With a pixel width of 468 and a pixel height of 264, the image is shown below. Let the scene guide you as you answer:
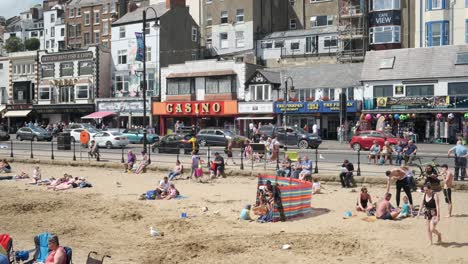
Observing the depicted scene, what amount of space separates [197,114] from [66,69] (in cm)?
1935

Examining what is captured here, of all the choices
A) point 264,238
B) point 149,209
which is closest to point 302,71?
point 149,209

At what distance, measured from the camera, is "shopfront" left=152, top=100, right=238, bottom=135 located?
168ft

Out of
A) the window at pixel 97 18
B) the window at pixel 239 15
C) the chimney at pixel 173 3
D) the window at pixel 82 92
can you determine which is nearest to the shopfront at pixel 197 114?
the window at pixel 82 92

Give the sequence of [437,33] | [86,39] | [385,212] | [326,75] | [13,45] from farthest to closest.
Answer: [13,45] < [86,39] < [437,33] < [326,75] < [385,212]

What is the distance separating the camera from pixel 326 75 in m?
49.2

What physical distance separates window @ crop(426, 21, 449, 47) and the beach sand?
1326 inches

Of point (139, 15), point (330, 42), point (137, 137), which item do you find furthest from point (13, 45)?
point (330, 42)

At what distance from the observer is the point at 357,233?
1453 centimetres

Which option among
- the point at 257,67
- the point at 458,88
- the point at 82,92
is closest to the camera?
the point at 458,88

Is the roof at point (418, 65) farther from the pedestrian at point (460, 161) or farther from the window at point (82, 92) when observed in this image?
the window at point (82, 92)

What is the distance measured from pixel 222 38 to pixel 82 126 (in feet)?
73.2

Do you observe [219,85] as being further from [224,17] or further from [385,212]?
[385,212]

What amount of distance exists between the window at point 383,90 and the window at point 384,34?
9.84m

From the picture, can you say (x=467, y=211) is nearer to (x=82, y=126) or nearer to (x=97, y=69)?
(x=82, y=126)
